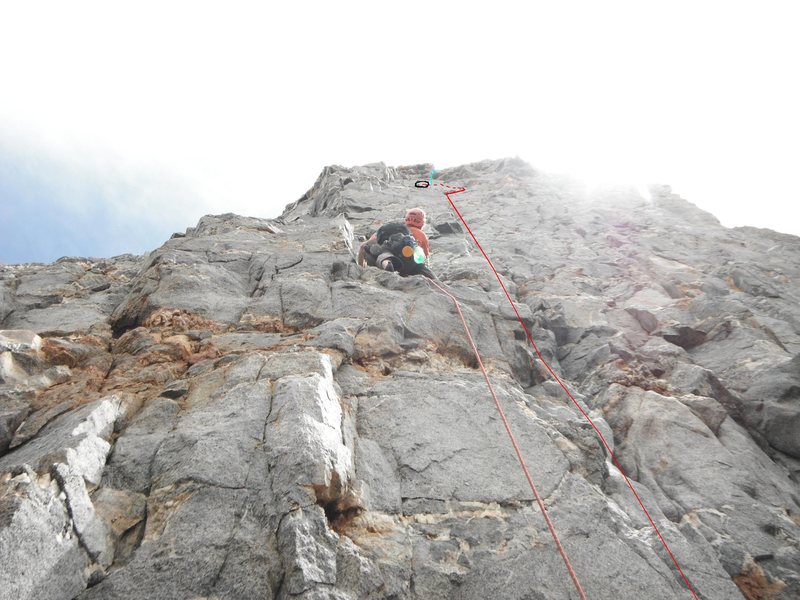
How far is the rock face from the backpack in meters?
0.77

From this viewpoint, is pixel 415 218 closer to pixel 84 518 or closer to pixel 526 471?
pixel 526 471

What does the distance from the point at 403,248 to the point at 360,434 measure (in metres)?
5.20

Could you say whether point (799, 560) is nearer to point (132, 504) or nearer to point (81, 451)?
point (132, 504)

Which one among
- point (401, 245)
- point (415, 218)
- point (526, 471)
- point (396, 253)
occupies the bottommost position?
point (526, 471)

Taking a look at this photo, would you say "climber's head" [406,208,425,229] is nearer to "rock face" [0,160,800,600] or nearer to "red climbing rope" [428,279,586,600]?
"rock face" [0,160,800,600]

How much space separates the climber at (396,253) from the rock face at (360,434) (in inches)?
25.8

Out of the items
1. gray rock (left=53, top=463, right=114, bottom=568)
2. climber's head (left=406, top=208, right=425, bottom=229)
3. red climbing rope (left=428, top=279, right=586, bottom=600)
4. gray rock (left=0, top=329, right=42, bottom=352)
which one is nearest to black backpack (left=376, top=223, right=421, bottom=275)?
climber's head (left=406, top=208, right=425, bottom=229)

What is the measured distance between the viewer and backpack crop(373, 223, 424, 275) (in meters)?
10.5

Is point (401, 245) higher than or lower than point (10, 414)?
higher

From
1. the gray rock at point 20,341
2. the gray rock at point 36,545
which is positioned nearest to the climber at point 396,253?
the gray rock at point 20,341

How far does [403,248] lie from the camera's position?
10.5m

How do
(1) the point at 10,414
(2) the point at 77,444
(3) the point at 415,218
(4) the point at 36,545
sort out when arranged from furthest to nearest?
(3) the point at 415,218 < (1) the point at 10,414 < (2) the point at 77,444 < (4) the point at 36,545

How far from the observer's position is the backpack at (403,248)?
34.5 feet

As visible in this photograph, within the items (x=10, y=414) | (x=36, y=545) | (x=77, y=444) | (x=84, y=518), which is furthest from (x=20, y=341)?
(x=36, y=545)
